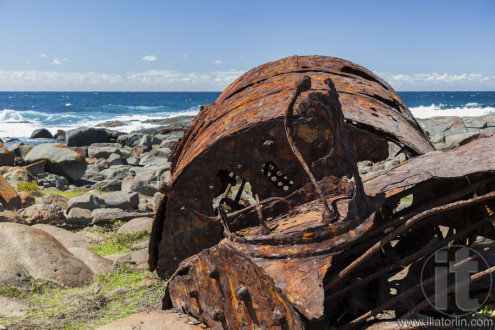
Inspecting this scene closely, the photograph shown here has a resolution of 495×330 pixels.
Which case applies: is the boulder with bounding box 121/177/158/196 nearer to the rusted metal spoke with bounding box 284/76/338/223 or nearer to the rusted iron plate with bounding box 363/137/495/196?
the rusted iron plate with bounding box 363/137/495/196

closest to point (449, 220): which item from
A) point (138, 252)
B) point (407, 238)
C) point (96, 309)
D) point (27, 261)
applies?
point (407, 238)

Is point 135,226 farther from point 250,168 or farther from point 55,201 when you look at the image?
point 250,168

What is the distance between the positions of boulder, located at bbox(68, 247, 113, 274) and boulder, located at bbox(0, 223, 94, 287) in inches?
5.0

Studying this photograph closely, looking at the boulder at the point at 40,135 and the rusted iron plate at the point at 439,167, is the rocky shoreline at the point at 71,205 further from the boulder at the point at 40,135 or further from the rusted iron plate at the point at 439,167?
the boulder at the point at 40,135

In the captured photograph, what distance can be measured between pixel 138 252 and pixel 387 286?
12.3ft

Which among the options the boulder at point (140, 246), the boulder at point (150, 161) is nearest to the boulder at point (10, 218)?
the boulder at point (140, 246)

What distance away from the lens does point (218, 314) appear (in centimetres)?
295

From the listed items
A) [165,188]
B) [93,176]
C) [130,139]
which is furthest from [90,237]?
[130,139]

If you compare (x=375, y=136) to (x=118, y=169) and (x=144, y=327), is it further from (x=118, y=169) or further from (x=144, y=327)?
(x=118, y=169)

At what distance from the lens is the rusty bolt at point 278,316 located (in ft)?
7.93

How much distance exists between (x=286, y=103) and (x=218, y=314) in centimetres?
163

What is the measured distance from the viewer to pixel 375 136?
12.3 feet

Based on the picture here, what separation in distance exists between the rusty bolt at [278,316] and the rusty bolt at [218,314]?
1.91 feet

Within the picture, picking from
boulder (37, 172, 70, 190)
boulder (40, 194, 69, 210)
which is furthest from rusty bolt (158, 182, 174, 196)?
boulder (37, 172, 70, 190)
